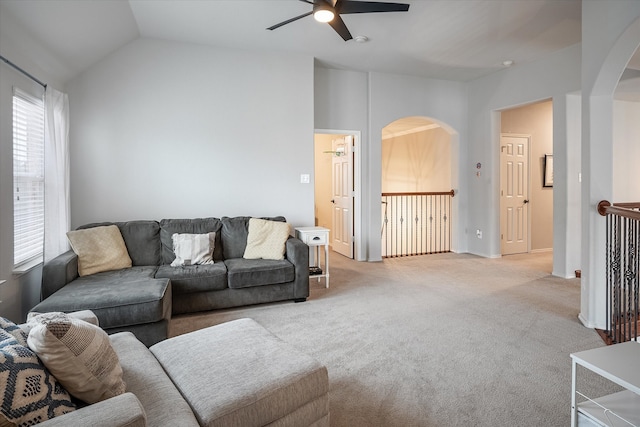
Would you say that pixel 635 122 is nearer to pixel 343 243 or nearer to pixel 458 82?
pixel 458 82

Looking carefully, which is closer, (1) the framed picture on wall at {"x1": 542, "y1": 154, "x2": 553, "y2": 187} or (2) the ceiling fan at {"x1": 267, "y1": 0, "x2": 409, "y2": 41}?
(2) the ceiling fan at {"x1": 267, "y1": 0, "x2": 409, "y2": 41}

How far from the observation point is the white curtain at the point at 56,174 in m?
3.50

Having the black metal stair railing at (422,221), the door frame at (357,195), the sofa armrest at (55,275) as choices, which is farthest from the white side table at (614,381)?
the black metal stair railing at (422,221)

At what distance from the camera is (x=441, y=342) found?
2988mm

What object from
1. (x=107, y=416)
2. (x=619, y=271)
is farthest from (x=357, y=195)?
→ (x=107, y=416)

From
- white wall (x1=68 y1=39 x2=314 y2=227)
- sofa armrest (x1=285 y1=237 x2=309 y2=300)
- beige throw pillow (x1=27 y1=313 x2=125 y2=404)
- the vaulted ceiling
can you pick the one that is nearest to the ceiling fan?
the vaulted ceiling

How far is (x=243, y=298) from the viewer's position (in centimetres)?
382

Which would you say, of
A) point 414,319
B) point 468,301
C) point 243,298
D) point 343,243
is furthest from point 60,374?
point 343,243

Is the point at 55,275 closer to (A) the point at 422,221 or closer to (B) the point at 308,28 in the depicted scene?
(B) the point at 308,28

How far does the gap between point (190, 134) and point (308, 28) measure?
1834mm

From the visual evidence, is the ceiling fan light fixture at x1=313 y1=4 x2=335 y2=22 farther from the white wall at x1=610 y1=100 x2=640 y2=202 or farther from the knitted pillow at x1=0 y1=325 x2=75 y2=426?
the white wall at x1=610 y1=100 x2=640 y2=202

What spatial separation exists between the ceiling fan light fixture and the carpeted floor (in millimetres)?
2546

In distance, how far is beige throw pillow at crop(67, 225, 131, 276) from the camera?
3561mm

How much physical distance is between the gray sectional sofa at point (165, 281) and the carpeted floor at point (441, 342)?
18cm
